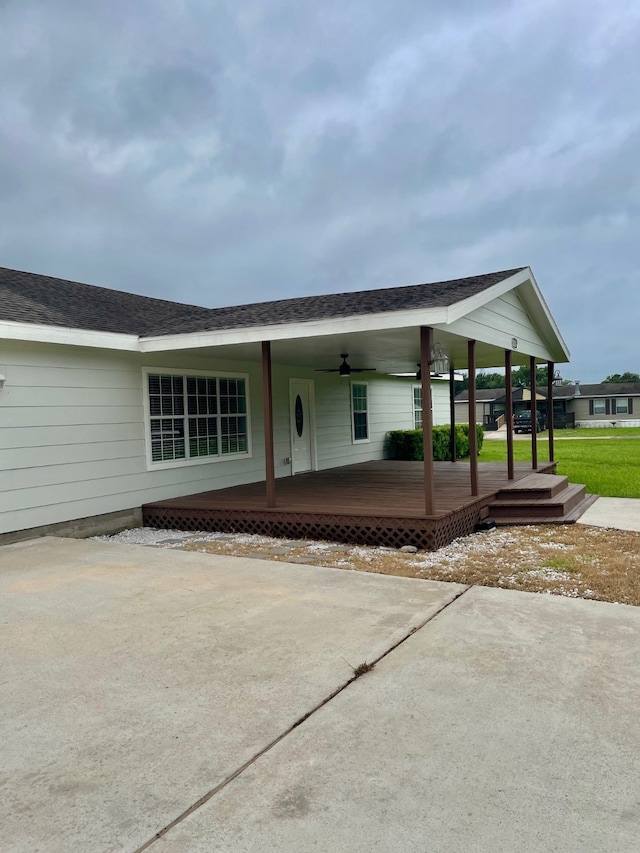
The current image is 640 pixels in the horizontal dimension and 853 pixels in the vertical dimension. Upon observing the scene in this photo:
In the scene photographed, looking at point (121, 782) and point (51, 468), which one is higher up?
point (51, 468)

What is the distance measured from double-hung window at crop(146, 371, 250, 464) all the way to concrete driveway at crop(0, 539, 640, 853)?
14.4 feet

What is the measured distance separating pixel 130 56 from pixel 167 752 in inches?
716

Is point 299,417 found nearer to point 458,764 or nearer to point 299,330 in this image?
point 299,330

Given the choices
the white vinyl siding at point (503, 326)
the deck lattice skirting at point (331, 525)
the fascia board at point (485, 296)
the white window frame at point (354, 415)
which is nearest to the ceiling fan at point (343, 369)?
the white window frame at point (354, 415)

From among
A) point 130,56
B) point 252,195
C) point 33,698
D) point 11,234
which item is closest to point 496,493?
point 33,698

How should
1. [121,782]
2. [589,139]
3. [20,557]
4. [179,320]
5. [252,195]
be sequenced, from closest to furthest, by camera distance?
[121,782]
[20,557]
[179,320]
[252,195]
[589,139]

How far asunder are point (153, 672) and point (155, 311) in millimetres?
8695

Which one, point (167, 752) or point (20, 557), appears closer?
point (167, 752)

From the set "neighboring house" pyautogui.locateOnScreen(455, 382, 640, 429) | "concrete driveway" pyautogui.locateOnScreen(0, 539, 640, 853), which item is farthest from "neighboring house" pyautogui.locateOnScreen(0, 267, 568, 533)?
"neighboring house" pyautogui.locateOnScreen(455, 382, 640, 429)

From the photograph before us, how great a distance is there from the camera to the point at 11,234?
1583 inches

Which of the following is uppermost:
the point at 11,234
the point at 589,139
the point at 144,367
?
the point at 589,139

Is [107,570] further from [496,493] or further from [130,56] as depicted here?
[130,56]

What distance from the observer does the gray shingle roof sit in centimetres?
733

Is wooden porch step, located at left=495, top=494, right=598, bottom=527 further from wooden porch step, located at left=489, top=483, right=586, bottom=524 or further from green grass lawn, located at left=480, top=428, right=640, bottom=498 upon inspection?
green grass lawn, located at left=480, top=428, right=640, bottom=498
